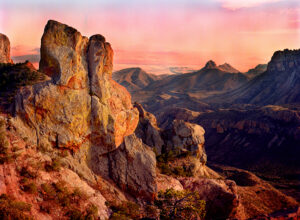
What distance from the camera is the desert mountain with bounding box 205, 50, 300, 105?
464ft

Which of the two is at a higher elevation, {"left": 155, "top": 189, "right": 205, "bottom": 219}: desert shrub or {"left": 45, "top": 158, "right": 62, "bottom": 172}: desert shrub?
{"left": 45, "top": 158, "right": 62, "bottom": 172}: desert shrub

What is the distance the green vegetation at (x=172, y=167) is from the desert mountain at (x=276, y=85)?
121 metres

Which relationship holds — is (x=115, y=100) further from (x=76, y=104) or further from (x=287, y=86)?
(x=287, y=86)

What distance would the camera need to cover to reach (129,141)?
65.7ft

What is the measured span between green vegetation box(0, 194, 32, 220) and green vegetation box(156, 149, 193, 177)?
18.9 metres

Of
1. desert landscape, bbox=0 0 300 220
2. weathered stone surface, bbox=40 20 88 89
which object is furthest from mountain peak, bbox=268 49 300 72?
weathered stone surface, bbox=40 20 88 89

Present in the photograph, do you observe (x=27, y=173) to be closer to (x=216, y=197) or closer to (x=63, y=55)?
(x=63, y=55)

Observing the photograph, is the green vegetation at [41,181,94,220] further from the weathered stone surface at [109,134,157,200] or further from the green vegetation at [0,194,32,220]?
the weathered stone surface at [109,134,157,200]

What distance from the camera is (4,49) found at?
115 feet

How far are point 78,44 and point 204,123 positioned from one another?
92.3 meters

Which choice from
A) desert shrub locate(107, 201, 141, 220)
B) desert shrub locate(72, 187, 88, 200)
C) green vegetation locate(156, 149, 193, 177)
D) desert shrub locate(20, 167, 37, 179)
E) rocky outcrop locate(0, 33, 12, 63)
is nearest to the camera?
desert shrub locate(20, 167, 37, 179)

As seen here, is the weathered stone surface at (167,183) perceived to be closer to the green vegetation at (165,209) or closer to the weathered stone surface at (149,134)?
the green vegetation at (165,209)

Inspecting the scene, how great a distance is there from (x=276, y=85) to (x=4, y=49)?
167224mm

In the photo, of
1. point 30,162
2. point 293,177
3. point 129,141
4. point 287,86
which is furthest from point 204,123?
point 30,162
